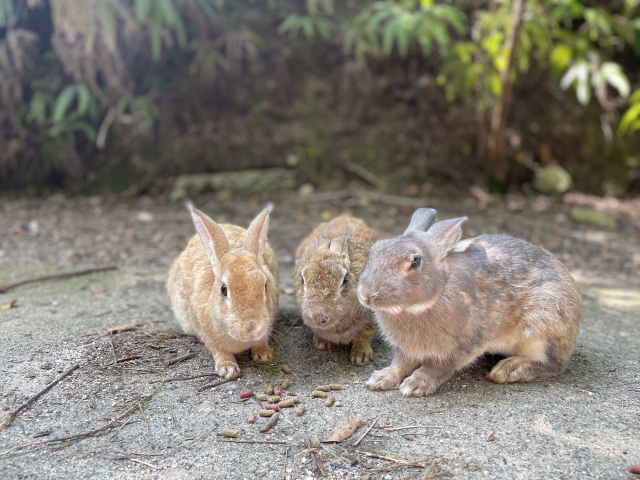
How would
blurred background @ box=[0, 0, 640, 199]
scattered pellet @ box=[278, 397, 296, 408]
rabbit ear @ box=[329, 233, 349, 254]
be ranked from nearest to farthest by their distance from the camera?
scattered pellet @ box=[278, 397, 296, 408]
rabbit ear @ box=[329, 233, 349, 254]
blurred background @ box=[0, 0, 640, 199]

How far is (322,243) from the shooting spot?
4.98 meters

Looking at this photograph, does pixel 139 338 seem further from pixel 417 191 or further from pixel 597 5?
pixel 597 5

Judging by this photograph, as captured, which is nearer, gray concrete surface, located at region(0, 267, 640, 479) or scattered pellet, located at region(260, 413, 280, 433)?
gray concrete surface, located at region(0, 267, 640, 479)

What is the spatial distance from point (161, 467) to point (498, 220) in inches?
288

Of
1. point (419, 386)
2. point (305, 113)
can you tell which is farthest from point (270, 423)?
point (305, 113)

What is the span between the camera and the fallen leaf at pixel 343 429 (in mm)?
3416

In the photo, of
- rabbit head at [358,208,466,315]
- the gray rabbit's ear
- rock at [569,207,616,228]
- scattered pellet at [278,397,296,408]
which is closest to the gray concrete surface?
scattered pellet at [278,397,296,408]

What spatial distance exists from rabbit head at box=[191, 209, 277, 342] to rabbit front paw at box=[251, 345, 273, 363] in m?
0.36

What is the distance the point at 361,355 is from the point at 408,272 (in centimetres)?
116

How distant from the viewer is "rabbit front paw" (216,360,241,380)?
13.8 feet

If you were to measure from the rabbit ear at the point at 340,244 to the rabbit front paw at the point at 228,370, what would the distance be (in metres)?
1.28

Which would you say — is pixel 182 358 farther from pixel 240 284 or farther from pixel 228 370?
pixel 240 284

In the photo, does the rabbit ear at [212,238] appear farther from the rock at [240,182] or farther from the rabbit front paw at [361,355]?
the rock at [240,182]

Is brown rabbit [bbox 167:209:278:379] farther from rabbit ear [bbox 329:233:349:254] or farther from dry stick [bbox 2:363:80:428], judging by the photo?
dry stick [bbox 2:363:80:428]
